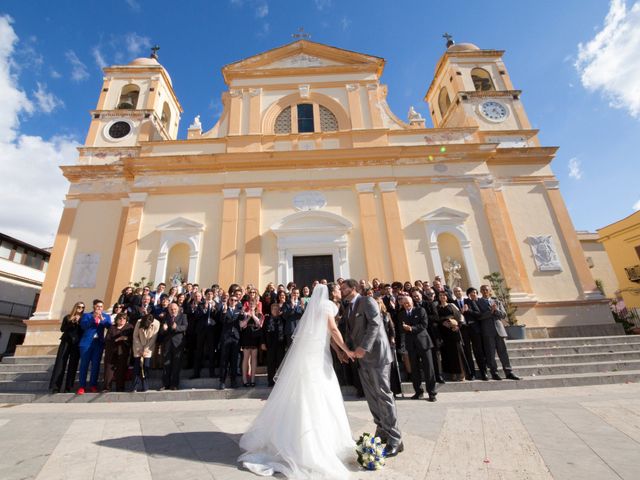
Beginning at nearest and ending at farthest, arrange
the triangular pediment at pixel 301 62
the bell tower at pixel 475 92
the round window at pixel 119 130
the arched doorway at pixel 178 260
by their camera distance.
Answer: the arched doorway at pixel 178 260 → the round window at pixel 119 130 → the bell tower at pixel 475 92 → the triangular pediment at pixel 301 62

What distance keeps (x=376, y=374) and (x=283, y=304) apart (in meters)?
3.53

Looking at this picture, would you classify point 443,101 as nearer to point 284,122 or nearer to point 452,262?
point 284,122

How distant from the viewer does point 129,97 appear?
54.8 ft

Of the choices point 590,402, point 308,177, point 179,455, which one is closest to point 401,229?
point 308,177

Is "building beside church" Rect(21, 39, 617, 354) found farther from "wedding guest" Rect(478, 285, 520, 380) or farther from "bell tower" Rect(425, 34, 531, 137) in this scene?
"wedding guest" Rect(478, 285, 520, 380)

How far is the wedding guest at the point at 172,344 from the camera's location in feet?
20.2

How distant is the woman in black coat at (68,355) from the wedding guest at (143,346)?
1.22 metres

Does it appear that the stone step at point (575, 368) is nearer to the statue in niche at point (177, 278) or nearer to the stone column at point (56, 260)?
the statue in niche at point (177, 278)

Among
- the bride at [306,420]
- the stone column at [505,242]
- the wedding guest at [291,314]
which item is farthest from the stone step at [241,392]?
the stone column at [505,242]

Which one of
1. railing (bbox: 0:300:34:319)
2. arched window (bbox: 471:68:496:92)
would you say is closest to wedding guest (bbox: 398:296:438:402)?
arched window (bbox: 471:68:496:92)

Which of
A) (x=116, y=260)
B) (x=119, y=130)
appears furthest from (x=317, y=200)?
(x=119, y=130)

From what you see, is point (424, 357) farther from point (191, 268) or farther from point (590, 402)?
point (191, 268)

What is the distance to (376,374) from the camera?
11.0 feet

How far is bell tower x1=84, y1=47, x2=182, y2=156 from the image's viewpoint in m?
14.9
